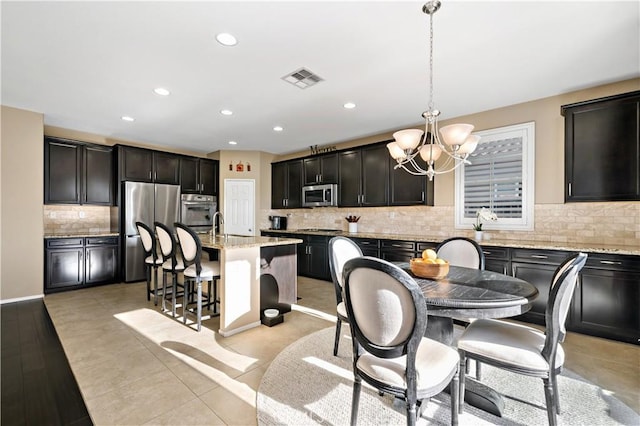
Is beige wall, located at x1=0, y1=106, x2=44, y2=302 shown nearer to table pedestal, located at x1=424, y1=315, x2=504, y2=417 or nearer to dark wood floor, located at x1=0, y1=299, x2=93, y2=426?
dark wood floor, located at x1=0, y1=299, x2=93, y2=426

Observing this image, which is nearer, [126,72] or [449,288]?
[449,288]

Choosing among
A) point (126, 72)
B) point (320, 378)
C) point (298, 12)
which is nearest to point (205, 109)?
point (126, 72)

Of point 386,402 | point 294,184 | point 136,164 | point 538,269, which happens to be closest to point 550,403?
point 386,402

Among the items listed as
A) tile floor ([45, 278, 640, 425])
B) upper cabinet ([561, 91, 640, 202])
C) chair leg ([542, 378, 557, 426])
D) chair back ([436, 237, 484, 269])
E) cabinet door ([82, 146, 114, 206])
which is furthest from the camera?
cabinet door ([82, 146, 114, 206])

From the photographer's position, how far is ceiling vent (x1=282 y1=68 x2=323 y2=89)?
2967 millimetres

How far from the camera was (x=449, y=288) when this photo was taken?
1.84 m

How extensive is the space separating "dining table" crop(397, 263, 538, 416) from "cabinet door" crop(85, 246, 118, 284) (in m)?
5.11

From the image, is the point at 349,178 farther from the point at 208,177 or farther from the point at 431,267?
the point at 431,267

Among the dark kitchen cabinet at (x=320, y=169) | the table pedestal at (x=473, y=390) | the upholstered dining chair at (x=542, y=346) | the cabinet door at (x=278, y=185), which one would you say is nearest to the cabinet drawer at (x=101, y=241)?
the cabinet door at (x=278, y=185)

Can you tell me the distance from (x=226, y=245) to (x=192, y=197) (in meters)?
3.71

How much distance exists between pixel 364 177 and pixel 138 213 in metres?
4.11

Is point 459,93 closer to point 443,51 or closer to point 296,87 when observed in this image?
point 443,51

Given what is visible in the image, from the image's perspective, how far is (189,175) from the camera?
6.20 meters

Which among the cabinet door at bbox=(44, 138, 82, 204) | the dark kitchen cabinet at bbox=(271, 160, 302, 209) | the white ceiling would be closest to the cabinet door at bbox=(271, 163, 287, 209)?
the dark kitchen cabinet at bbox=(271, 160, 302, 209)
